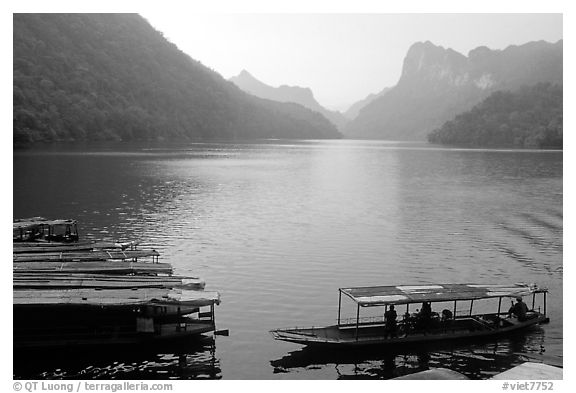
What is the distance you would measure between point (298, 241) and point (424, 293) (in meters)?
19.3

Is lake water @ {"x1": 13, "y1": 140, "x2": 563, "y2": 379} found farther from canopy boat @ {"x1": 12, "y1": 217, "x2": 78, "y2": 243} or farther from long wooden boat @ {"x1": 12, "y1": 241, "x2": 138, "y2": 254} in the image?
long wooden boat @ {"x1": 12, "y1": 241, "x2": 138, "y2": 254}

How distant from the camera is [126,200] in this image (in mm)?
59594

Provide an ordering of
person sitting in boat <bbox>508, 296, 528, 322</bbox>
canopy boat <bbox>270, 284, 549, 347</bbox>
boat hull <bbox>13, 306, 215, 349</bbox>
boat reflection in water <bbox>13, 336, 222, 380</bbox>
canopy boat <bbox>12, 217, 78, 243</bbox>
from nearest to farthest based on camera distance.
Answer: boat reflection in water <bbox>13, 336, 222, 380</bbox>
boat hull <bbox>13, 306, 215, 349</bbox>
canopy boat <bbox>270, 284, 549, 347</bbox>
person sitting in boat <bbox>508, 296, 528, 322</bbox>
canopy boat <bbox>12, 217, 78, 243</bbox>

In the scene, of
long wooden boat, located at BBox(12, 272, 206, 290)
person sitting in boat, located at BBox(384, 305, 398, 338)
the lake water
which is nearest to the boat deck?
person sitting in boat, located at BBox(384, 305, 398, 338)

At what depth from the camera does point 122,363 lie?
67.2 feet

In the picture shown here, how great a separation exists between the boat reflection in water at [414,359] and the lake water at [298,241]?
8cm

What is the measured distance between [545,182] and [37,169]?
2986 inches

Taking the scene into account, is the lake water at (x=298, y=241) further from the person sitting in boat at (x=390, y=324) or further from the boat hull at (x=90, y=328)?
the person sitting in boat at (x=390, y=324)

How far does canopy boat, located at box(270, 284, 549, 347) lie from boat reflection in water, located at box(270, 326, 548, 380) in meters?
0.39

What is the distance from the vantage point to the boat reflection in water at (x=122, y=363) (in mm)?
19719

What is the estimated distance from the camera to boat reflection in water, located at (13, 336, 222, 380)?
776 inches

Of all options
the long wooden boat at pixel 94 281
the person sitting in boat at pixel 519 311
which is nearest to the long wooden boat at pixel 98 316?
the long wooden boat at pixel 94 281

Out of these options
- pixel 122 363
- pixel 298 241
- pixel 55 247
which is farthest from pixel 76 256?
pixel 298 241
